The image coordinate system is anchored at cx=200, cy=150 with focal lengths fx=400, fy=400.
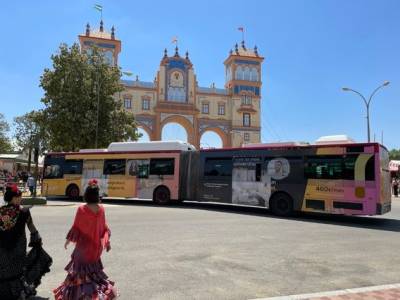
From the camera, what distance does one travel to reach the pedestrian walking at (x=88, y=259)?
14.1 feet

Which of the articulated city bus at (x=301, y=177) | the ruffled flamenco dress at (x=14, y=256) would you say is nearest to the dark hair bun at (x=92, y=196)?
the ruffled flamenco dress at (x=14, y=256)

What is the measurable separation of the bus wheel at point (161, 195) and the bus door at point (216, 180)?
2.03m

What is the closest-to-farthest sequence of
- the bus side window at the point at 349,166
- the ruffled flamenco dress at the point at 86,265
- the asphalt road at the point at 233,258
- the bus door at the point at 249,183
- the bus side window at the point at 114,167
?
the ruffled flamenco dress at the point at 86,265
the asphalt road at the point at 233,258
the bus side window at the point at 349,166
the bus door at the point at 249,183
the bus side window at the point at 114,167

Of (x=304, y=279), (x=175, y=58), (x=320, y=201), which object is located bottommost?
(x=304, y=279)

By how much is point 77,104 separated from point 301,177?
2196 cm

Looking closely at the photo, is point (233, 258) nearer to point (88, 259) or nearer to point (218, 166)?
point (88, 259)

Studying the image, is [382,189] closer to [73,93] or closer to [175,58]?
[73,93]

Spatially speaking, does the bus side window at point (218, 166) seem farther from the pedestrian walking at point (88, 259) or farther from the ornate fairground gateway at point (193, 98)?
the ornate fairground gateway at point (193, 98)

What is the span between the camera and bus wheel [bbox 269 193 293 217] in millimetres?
15773

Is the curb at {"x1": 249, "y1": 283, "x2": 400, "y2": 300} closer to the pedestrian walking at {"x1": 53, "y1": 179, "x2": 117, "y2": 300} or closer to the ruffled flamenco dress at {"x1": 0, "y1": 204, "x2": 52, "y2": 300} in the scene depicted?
the pedestrian walking at {"x1": 53, "y1": 179, "x2": 117, "y2": 300}

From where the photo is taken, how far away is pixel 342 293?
17.6ft

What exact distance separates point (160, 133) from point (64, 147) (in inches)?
1271

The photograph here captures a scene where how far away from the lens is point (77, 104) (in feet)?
105

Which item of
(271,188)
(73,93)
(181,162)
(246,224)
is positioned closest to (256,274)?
(246,224)
